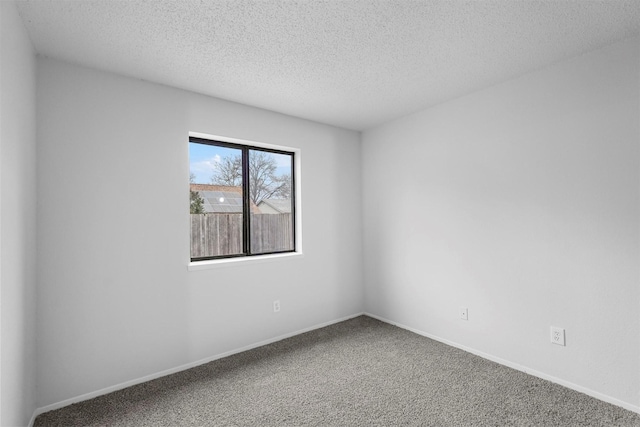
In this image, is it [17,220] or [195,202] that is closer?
[17,220]

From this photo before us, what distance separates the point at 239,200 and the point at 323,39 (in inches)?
71.1

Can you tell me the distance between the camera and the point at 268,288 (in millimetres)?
3266

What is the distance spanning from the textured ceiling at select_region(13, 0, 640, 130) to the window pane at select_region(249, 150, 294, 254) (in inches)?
34.0

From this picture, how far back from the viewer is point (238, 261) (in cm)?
305

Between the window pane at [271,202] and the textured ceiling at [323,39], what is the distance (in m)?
0.86

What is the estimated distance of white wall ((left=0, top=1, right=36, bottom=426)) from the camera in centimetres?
150

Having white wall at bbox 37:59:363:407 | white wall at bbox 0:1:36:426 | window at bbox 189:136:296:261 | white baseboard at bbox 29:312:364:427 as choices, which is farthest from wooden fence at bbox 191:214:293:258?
white wall at bbox 0:1:36:426

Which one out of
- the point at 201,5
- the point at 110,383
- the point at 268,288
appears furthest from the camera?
the point at 268,288

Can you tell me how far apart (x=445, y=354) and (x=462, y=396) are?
686 millimetres

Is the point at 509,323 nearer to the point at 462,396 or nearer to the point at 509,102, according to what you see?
the point at 462,396

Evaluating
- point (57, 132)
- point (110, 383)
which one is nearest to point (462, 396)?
point (110, 383)

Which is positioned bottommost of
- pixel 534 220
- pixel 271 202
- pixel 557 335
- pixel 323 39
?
pixel 557 335

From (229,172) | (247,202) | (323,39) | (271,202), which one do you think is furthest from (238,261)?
(323,39)

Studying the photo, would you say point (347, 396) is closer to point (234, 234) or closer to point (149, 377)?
point (149, 377)
